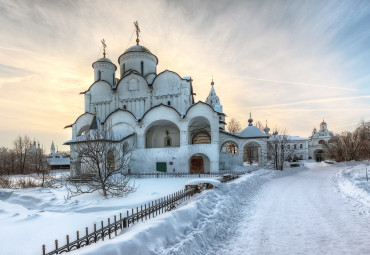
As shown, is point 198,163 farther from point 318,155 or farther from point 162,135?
point 318,155

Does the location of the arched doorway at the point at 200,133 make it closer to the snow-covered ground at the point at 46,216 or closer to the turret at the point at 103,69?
the snow-covered ground at the point at 46,216

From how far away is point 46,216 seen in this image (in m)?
8.46

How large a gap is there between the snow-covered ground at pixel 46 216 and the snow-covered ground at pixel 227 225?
0.11 feet

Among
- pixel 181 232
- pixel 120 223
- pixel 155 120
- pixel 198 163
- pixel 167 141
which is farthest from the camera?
pixel 167 141

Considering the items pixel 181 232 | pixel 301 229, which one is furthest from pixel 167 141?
pixel 181 232

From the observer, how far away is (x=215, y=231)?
5305 mm

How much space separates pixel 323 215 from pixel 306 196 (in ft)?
10.8

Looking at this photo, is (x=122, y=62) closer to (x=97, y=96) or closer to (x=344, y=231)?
(x=97, y=96)

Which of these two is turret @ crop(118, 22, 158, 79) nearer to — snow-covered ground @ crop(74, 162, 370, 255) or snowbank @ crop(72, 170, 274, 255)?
snow-covered ground @ crop(74, 162, 370, 255)

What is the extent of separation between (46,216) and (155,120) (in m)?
15.6

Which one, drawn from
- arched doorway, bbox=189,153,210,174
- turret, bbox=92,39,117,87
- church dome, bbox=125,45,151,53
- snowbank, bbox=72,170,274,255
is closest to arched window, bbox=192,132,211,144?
arched doorway, bbox=189,153,210,174

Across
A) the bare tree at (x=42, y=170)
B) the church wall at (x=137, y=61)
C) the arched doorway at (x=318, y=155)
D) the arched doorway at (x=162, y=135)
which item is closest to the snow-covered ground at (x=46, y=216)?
the bare tree at (x=42, y=170)

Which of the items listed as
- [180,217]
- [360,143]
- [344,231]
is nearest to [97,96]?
[180,217]

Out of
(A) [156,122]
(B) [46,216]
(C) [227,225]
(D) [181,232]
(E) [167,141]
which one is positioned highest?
(A) [156,122]
